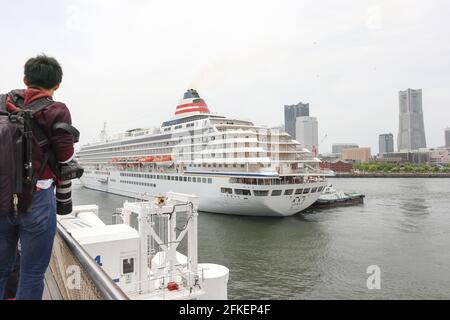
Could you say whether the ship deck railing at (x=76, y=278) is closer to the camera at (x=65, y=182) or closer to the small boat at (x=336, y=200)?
the camera at (x=65, y=182)

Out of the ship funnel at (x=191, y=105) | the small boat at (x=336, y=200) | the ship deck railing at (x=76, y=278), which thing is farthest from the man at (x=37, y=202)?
the ship funnel at (x=191, y=105)

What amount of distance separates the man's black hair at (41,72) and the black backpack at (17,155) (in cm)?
26

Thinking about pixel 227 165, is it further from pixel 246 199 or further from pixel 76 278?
pixel 76 278

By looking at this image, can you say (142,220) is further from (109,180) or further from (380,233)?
(109,180)

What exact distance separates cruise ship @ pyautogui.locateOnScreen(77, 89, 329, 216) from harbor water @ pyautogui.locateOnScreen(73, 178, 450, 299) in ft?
5.36

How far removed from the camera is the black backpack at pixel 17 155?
1.82 m

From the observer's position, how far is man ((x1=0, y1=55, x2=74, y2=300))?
6.50ft

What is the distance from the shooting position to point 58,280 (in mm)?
3512

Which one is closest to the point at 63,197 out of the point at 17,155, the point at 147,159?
the point at 17,155

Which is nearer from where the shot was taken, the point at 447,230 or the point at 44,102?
the point at 44,102

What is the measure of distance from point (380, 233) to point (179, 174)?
20731mm

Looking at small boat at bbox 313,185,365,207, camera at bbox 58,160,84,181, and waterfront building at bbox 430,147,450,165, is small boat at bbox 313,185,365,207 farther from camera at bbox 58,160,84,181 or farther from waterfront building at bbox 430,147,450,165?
waterfront building at bbox 430,147,450,165
